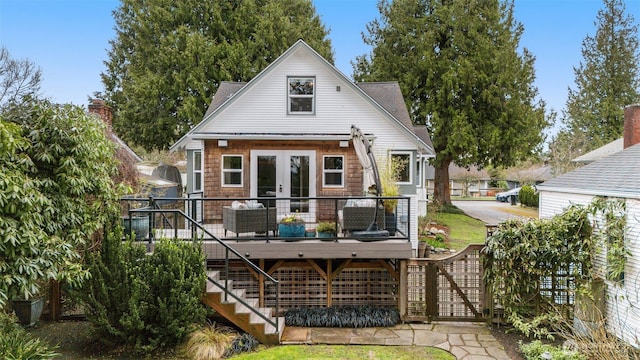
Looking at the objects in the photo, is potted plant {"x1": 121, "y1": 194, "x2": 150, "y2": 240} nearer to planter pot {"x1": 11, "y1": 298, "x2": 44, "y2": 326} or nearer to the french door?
planter pot {"x1": 11, "y1": 298, "x2": 44, "y2": 326}

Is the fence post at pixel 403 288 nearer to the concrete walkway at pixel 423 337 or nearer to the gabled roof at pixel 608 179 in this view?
the concrete walkway at pixel 423 337

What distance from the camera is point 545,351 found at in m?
6.45

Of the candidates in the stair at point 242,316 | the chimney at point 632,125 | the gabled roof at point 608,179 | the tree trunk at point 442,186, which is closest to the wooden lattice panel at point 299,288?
the stair at point 242,316

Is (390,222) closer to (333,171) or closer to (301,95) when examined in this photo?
(333,171)

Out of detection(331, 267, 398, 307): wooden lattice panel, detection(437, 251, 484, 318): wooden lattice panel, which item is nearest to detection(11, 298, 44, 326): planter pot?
detection(331, 267, 398, 307): wooden lattice panel

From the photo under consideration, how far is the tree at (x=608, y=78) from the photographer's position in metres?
33.1

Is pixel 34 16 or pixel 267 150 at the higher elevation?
pixel 34 16

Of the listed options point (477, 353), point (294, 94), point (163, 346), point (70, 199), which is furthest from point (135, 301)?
point (294, 94)

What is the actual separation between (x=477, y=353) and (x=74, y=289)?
7.29m

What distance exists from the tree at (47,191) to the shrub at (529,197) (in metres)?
30.4

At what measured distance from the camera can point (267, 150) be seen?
40.2 ft

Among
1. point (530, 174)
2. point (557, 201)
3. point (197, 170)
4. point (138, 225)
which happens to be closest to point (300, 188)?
point (197, 170)

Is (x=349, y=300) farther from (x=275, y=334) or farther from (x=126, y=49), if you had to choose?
(x=126, y=49)

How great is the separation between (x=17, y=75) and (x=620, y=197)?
81.5ft
